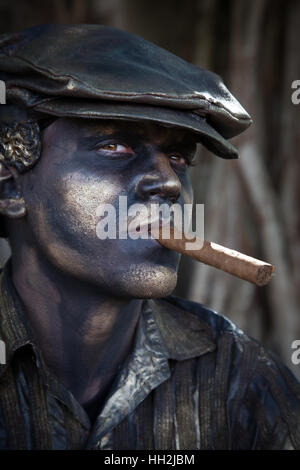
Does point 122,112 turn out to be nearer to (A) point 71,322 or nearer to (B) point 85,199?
(B) point 85,199

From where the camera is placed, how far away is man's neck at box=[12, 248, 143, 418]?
1.91m

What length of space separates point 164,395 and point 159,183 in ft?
2.13

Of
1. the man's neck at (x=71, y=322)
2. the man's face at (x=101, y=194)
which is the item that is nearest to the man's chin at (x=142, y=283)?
the man's face at (x=101, y=194)

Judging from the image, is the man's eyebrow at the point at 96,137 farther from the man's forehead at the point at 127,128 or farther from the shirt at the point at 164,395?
the shirt at the point at 164,395

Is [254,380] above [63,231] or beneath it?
beneath

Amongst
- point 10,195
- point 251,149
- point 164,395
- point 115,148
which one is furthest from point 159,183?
point 251,149

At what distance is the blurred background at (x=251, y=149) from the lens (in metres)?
3.98

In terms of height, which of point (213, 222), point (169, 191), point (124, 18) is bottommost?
point (213, 222)

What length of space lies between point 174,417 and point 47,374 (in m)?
0.41

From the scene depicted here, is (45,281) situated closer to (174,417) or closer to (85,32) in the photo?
(174,417)

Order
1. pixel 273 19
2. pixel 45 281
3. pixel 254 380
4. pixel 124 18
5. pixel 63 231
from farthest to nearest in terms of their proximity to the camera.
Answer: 1. pixel 273 19
2. pixel 124 18
3. pixel 254 380
4. pixel 45 281
5. pixel 63 231

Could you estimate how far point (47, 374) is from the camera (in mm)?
1825

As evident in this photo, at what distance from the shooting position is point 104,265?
1.77 m

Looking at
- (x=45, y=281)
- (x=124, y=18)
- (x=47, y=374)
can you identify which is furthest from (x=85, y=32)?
(x=124, y=18)
